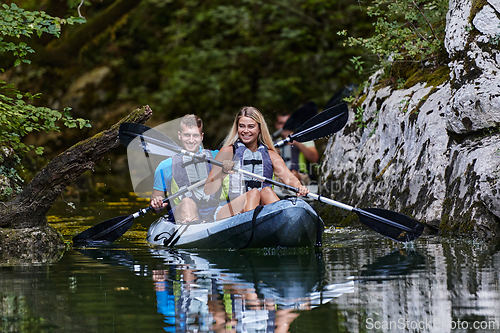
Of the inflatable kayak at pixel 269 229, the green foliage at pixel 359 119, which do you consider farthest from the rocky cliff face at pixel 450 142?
the inflatable kayak at pixel 269 229

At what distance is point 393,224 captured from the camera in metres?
5.23

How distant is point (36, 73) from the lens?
14.3 metres

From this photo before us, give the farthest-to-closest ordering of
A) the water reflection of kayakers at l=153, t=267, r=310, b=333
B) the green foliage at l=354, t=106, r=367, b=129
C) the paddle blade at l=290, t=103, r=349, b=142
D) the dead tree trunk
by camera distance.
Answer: the green foliage at l=354, t=106, r=367, b=129 → the paddle blade at l=290, t=103, r=349, b=142 → the dead tree trunk → the water reflection of kayakers at l=153, t=267, r=310, b=333

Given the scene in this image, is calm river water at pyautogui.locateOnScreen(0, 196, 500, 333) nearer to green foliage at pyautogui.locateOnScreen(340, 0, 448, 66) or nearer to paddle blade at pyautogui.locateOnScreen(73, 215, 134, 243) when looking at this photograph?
paddle blade at pyautogui.locateOnScreen(73, 215, 134, 243)

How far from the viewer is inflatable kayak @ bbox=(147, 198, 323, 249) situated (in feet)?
16.0

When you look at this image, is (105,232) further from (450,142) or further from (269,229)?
(450,142)

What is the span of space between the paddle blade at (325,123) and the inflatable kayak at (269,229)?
1398 mm

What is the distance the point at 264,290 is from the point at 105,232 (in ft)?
9.95

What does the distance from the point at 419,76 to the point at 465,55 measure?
45.9 inches

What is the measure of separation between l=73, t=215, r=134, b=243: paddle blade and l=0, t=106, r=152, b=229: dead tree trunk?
28.4 inches

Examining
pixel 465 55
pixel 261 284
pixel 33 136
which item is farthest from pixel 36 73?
pixel 261 284

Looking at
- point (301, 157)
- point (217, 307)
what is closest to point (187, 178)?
point (217, 307)

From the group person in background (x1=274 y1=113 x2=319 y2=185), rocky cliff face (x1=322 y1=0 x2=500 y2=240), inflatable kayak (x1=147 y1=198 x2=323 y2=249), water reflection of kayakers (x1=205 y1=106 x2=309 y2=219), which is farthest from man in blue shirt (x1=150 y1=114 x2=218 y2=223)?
→ person in background (x1=274 y1=113 x2=319 y2=185)

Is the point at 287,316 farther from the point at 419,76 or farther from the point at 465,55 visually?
the point at 419,76
